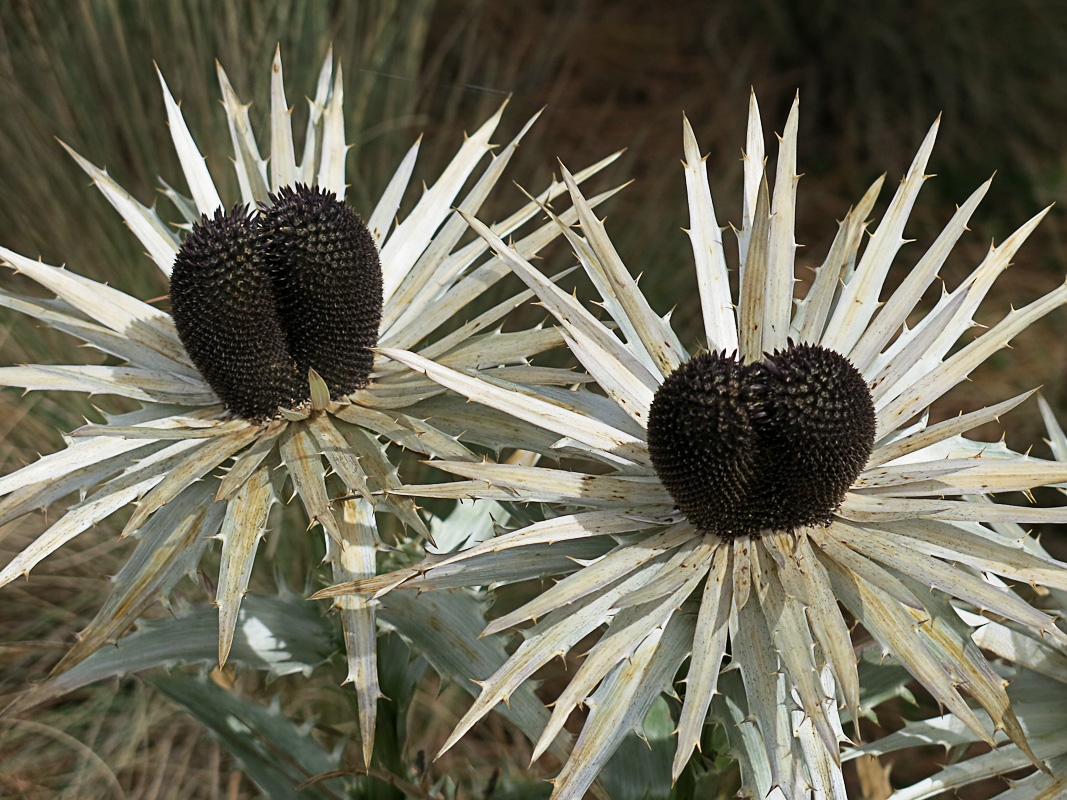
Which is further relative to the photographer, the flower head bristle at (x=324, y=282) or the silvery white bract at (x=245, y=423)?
the flower head bristle at (x=324, y=282)

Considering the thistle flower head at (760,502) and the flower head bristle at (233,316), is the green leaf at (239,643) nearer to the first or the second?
the flower head bristle at (233,316)

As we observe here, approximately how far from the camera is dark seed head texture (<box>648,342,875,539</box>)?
139 centimetres

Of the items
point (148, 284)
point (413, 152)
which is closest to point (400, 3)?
point (148, 284)

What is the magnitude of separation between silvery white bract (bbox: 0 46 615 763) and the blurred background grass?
712mm

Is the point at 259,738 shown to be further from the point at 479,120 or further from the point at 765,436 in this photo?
the point at 479,120

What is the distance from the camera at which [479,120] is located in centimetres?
437

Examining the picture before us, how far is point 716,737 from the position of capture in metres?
1.67

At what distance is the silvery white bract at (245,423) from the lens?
1531 mm

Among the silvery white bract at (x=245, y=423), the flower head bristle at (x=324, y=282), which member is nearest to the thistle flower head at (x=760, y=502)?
the silvery white bract at (x=245, y=423)

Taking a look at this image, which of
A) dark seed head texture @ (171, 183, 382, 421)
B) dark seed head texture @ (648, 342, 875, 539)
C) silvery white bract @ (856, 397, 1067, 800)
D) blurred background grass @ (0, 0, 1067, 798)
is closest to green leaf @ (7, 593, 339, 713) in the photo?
dark seed head texture @ (171, 183, 382, 421)

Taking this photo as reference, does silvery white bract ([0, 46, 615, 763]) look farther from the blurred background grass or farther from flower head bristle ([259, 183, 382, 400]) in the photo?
the blurred background grass

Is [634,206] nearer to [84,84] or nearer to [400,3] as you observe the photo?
[400,3]

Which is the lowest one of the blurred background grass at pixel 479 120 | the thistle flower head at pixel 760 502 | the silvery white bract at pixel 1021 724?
the silvery white bract at pixel 1021 724

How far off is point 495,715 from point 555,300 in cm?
240
